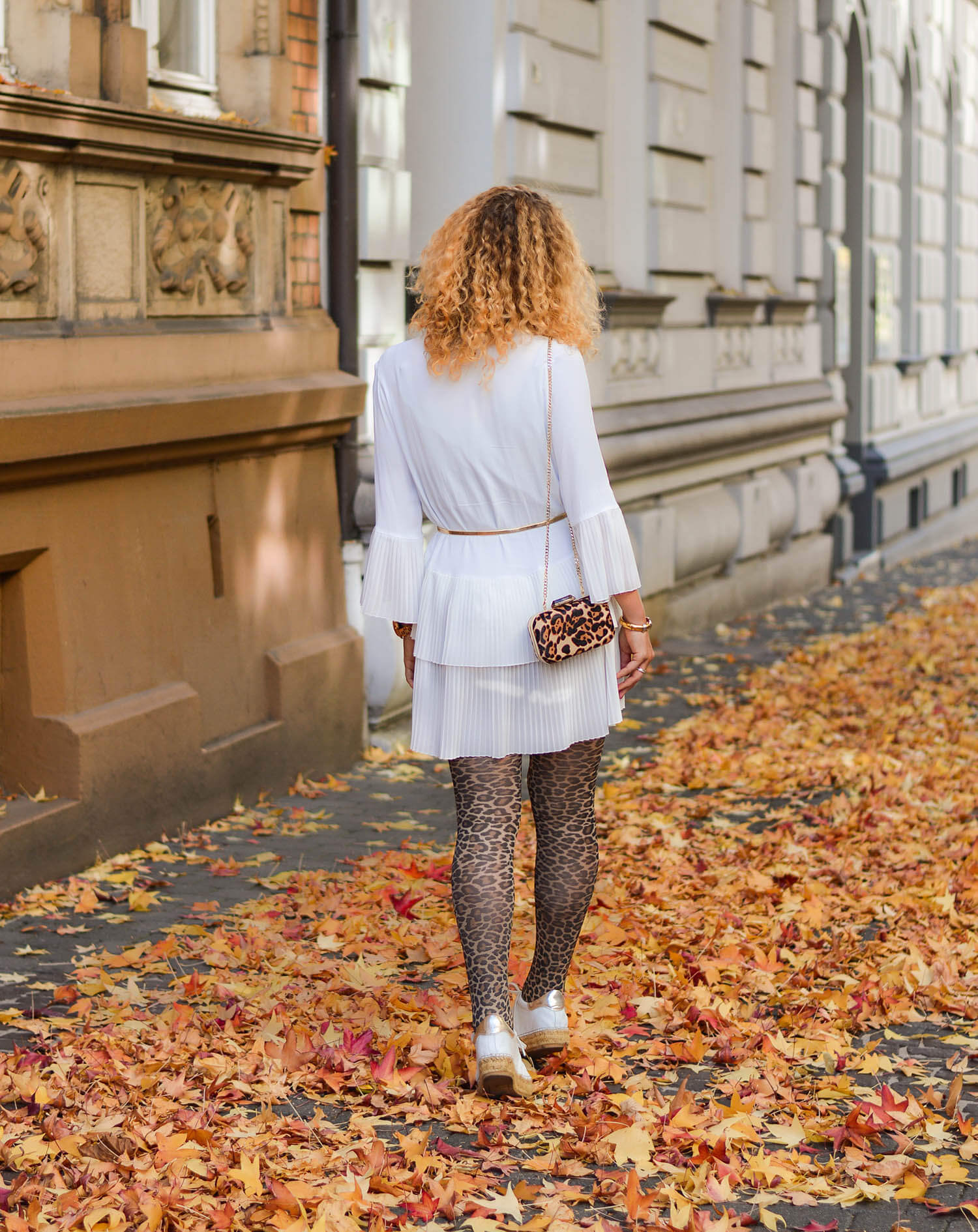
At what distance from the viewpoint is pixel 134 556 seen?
234 inches

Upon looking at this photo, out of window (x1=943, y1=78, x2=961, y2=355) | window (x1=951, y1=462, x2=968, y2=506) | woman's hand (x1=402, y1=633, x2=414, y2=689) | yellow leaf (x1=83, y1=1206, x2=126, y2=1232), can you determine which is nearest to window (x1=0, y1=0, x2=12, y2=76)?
woman's hand (x1=402, y1=633, x2=414, y2=689)

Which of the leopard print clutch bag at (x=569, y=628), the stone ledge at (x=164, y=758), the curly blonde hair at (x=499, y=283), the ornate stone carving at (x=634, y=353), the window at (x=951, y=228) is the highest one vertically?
the window at (x=951, y=228)

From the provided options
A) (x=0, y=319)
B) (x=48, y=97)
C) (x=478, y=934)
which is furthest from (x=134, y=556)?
(x=478, y=934)

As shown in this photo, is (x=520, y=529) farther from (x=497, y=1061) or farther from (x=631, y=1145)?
(x=631, y=1145)

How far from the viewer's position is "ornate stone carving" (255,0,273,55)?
682cm

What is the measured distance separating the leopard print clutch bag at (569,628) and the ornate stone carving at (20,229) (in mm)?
2518

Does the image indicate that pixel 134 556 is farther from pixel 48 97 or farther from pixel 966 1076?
pixel 966 1076

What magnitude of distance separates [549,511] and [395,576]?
39 centimetres

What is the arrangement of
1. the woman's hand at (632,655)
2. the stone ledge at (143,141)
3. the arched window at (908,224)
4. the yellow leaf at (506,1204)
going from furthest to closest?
the arched window at (908,224)
the stone ledge at (143,141)
the woman's hand at (632,655)
the yellow leaf at (506,1204)

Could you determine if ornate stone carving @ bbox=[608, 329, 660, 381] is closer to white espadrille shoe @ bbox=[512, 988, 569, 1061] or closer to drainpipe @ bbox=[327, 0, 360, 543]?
drainpipe @ bbox=[327, 0, 360, 543]

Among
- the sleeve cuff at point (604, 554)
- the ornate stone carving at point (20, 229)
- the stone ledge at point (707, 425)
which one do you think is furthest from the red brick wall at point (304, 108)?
the sleeve cuff at point (604, 554)

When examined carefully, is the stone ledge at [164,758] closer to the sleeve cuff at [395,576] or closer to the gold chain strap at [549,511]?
the sleeve cuff at [395,576]

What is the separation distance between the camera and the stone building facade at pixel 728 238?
28.5 ft

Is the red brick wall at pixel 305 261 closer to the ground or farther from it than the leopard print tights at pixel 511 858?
farther from it
